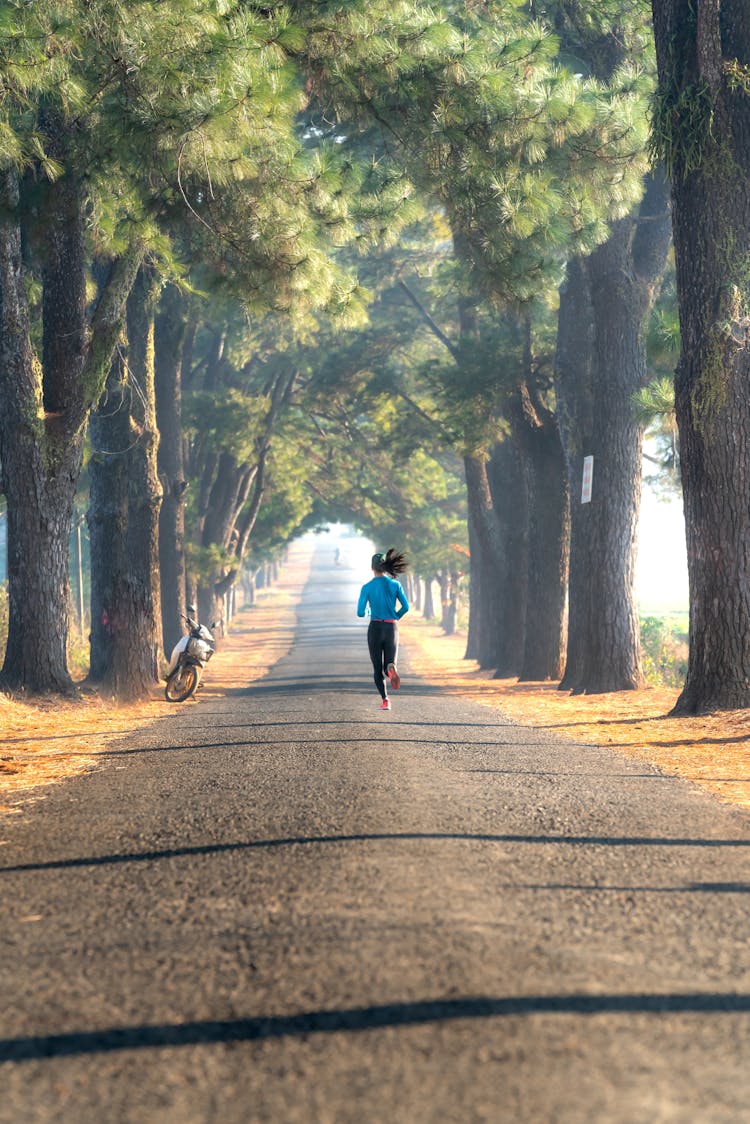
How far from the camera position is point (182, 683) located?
1812 cm

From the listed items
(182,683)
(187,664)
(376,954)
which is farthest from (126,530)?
(376,954)

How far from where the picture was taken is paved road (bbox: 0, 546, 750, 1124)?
3.20m

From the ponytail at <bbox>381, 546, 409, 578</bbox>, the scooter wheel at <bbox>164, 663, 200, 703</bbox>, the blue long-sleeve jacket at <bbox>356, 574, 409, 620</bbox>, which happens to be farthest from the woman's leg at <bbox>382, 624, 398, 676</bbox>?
the scooter wheel at <bbox>164, 663, 200, 703</bbox>

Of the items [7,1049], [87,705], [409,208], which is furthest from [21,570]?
[7,1049]

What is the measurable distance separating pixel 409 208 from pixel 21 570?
6.94 m

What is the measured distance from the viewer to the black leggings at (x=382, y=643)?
43.9 feet

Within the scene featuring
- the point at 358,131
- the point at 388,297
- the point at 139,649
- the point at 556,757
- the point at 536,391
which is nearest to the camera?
the point at 556,757

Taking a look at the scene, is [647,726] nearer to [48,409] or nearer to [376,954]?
[48,409]

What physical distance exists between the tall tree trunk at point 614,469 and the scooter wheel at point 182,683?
6.21m

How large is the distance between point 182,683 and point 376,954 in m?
14.3

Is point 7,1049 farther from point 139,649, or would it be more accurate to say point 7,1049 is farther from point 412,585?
point 412,585

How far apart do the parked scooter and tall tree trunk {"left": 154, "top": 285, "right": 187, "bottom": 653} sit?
873cm

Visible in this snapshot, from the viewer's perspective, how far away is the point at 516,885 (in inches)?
203

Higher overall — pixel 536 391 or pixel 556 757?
pixel 536 391
